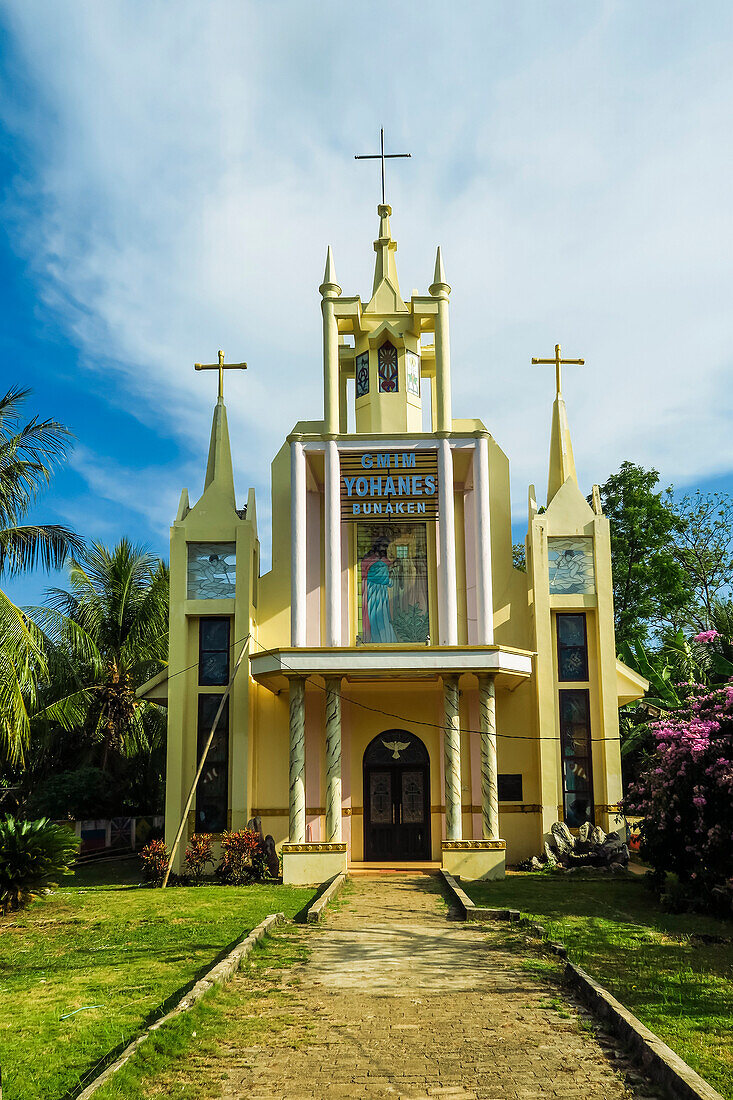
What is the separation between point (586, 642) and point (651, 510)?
13314 millimetres

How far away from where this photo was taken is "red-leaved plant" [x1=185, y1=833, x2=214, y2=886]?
20.2 meters

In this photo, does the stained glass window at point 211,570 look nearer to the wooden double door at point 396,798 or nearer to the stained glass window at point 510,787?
the wooden double door at point 396,798

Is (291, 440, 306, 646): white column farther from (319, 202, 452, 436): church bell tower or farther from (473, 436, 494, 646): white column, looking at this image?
(473, 436, 494, 646): white column

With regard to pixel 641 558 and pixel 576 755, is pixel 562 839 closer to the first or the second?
pixel 576 755

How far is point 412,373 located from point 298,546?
574 cm

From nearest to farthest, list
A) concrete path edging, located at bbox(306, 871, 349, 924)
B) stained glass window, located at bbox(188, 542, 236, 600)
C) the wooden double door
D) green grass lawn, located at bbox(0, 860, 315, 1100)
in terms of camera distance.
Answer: green grass lawn, located at bbox(0, 860, 315, 1100)
concrete path edging, located at bbox(306, 871, 349, 924)
the wooden double door
stained glass window, located at bbox(188, 542, 236, 600)

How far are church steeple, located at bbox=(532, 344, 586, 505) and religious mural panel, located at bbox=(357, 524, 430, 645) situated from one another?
388 centimetres

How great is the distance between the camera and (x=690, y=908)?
1530cm

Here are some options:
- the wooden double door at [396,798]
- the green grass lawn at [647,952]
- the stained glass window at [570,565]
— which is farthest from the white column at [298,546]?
the green grass lawn at [647,952]

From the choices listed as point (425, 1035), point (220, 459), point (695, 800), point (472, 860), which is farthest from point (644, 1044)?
point (220, 459)

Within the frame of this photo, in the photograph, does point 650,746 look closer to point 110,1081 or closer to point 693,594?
point 693,594

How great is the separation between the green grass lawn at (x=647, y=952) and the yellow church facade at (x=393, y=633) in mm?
3621

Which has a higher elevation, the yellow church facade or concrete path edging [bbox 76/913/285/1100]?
the yellow church facade

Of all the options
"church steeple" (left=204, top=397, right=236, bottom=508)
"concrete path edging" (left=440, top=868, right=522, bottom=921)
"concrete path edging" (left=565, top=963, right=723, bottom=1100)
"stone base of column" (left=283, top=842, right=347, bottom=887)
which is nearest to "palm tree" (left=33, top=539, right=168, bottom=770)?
"church steeple" (left=204, top=397, right=236, bottom=508)
